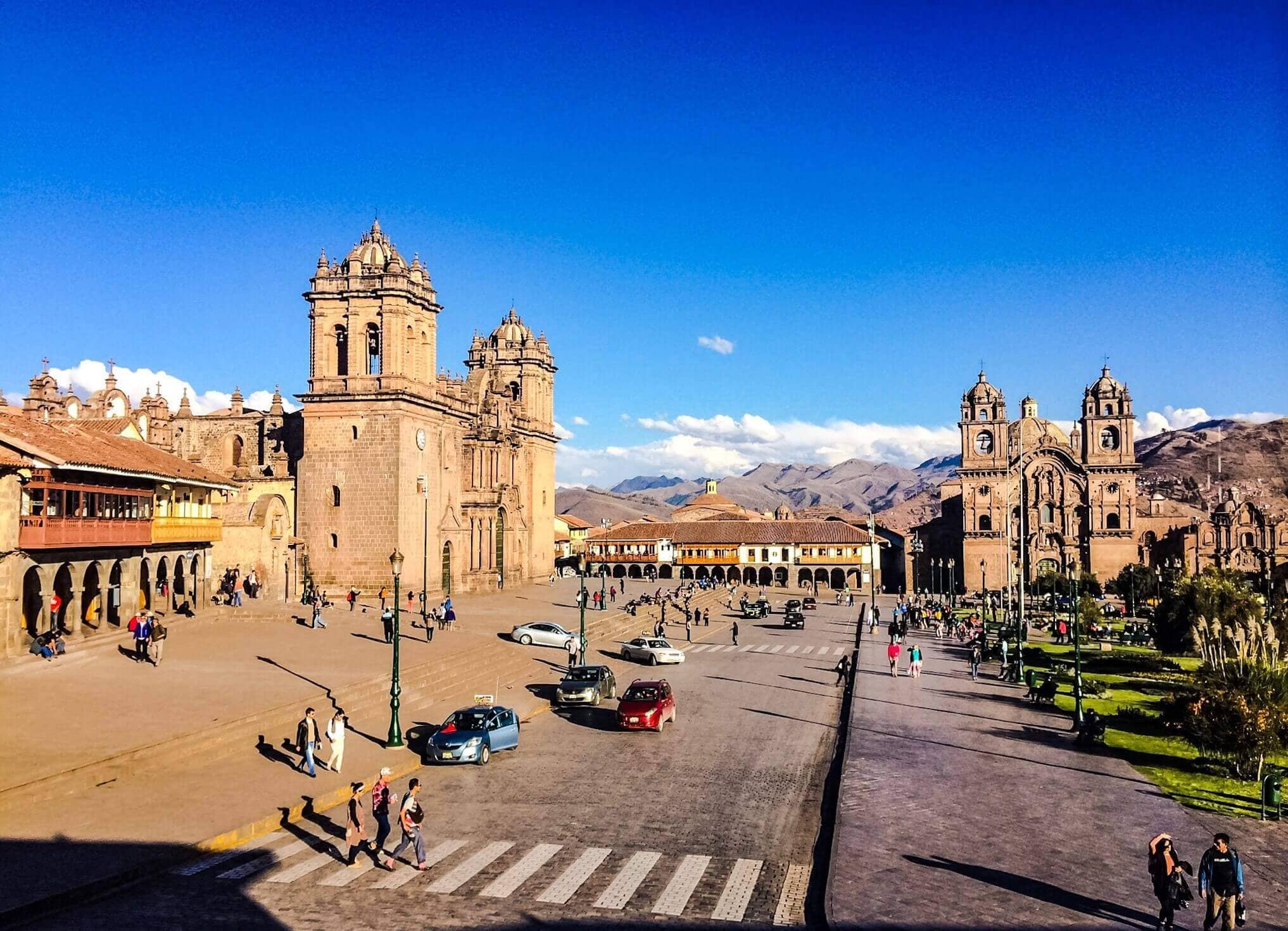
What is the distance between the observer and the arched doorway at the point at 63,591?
30641 millimetres

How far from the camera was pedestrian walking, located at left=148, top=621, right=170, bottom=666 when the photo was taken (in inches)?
1137

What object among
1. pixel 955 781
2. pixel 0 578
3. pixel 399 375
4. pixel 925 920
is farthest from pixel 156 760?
pixel 399 375

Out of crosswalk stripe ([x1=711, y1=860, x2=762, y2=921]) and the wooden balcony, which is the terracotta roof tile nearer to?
the wooden balcony

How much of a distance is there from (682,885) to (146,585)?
29.0 meters

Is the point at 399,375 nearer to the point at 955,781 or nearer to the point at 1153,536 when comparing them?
the point at 955,781

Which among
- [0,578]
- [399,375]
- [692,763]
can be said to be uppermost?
[399,375]

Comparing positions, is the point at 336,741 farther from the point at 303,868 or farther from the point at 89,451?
the point at 89,451

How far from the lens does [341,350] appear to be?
52.6 metres

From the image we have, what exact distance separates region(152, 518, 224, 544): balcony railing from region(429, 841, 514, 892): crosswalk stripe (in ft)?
83.2

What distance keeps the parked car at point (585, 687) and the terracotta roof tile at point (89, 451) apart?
15952 mm

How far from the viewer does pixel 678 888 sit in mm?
14383

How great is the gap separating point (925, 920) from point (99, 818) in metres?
13.4

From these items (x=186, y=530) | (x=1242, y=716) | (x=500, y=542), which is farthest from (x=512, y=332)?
(x=1242, y=716)

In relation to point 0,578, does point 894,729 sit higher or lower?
lower
